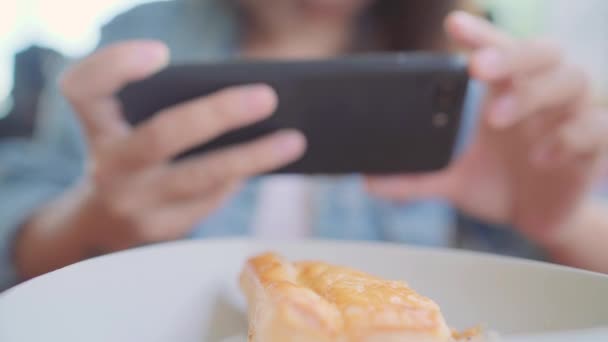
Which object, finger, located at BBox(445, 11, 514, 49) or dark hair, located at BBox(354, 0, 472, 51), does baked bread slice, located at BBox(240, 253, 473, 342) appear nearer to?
finger, located at BBox(445, 11, 514, 49)

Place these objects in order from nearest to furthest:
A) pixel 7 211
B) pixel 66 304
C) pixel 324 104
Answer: pixel 66 304 < pixel 324 104 < pixel 7 211

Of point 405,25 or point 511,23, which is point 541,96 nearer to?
point 405,25

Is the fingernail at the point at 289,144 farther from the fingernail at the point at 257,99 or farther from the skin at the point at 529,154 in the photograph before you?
the skin at the point at 529,154

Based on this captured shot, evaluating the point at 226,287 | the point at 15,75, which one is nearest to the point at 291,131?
the point at 226,287

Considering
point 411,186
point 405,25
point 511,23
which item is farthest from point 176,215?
point 511,23

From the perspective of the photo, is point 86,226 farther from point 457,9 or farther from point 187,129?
point 457,9

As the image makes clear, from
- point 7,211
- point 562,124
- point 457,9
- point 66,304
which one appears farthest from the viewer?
point 457,9
